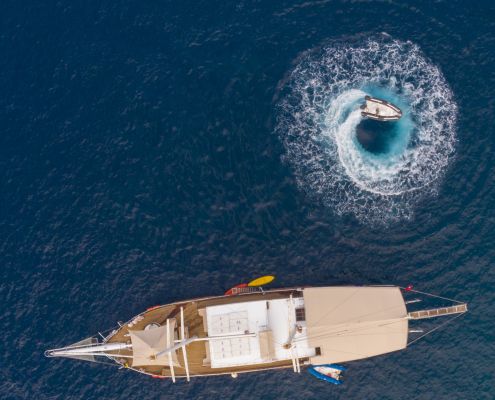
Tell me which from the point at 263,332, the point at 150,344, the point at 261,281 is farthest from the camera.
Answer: the point at 261,281

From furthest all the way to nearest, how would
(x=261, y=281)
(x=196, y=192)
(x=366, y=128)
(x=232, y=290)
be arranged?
(x=366, y=128)
(x=196, y=192)
(x=261, y=281)
(x=232, y=290)

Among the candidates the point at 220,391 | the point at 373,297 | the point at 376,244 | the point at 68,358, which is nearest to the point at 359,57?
the point at 376,244

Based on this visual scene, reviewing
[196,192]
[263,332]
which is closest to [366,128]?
[196,192]

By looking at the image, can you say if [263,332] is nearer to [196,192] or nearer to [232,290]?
[232,290]

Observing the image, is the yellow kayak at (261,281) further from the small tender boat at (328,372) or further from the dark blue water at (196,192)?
the small tender boat at (328,372)

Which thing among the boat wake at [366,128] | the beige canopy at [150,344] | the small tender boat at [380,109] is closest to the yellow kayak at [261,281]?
the beige canopy at [150,344]

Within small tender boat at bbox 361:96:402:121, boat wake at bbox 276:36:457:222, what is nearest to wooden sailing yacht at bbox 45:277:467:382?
boat wake at bbox 276:36:457:222

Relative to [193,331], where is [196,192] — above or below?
above

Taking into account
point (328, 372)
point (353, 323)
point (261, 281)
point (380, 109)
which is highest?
point (380, 109)
